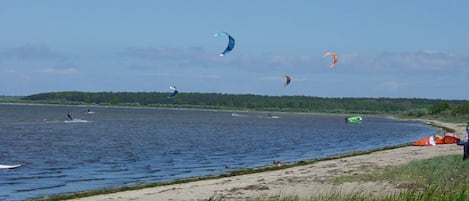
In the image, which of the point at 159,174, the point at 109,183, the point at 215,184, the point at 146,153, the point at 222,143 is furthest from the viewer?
the point at 222,143

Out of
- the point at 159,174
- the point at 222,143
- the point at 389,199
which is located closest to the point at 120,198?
the point at 159,174

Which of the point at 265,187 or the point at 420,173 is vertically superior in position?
the point at 420,173

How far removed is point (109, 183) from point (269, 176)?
476 centimetres

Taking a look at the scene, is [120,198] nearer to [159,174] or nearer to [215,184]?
[215,184]

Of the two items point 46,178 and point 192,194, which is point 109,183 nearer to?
point 46,178

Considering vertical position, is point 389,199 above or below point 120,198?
above

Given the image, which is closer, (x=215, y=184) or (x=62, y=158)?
(x=215, y=184)

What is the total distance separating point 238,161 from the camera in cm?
3136

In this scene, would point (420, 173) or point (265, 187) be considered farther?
point (265, 187)

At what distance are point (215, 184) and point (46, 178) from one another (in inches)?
242

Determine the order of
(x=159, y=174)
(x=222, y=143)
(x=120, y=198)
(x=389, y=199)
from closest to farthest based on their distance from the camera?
(x=389, y=199) < (x=120, y=198) < (x=159, y=174) < (x=222, y=143)

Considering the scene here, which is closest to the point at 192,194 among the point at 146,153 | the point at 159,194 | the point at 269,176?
the point at 159,194

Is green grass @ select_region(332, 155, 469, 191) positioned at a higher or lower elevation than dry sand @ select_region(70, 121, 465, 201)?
higher

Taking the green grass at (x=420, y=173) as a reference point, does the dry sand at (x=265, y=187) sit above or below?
below
